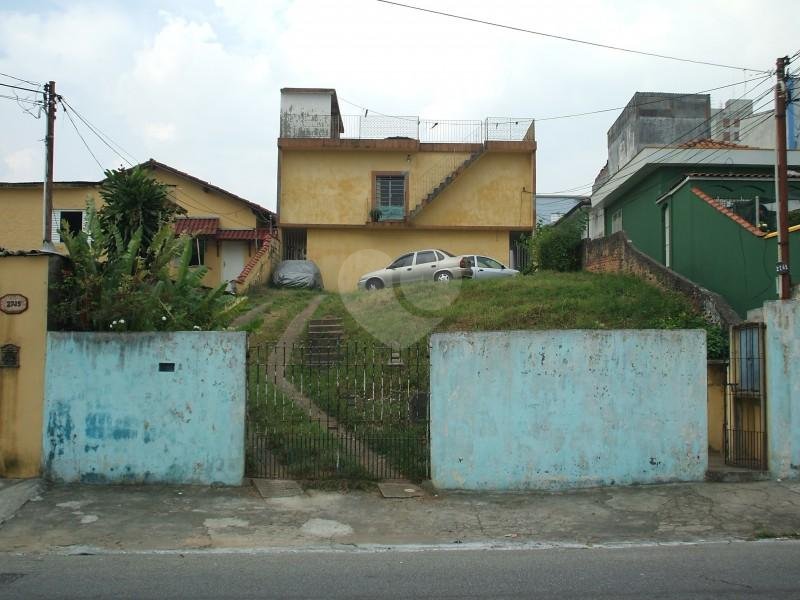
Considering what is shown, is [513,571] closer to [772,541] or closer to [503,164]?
[772,541]

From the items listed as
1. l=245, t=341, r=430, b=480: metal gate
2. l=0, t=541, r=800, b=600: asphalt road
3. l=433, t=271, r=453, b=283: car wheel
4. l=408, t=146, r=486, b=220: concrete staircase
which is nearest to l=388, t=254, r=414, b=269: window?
l=433, t=271, r=453, b=283: car wheel

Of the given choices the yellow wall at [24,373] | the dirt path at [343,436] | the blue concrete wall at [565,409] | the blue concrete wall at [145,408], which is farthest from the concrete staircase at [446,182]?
the yellow wall at [24,373]

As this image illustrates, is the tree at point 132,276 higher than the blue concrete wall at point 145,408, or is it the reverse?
the tree at point 132,276

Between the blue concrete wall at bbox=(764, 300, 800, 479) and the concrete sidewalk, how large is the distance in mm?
374

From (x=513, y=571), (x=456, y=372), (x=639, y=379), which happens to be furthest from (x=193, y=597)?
(x=639, y=379)

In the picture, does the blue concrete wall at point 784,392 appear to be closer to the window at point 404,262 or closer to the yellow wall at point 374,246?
the window at point 404,262

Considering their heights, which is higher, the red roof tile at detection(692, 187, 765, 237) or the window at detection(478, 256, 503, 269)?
the red roof tile at detection(692, 187, 765, 237)

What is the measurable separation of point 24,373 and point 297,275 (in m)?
16.8

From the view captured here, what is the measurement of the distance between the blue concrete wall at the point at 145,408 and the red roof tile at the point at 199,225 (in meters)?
17.1

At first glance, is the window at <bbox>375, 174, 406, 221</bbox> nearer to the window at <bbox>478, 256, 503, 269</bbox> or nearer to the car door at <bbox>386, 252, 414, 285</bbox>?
the car door at <bbox>386, 252, 414, 285</bbox>

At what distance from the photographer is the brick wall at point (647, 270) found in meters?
14.1

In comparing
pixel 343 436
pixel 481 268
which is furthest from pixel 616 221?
pixel 343 436

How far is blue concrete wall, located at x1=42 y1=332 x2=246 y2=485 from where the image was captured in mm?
9469

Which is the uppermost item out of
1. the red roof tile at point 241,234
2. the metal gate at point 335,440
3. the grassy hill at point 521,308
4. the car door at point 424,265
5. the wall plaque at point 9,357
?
the red roof tile at point 241,234
